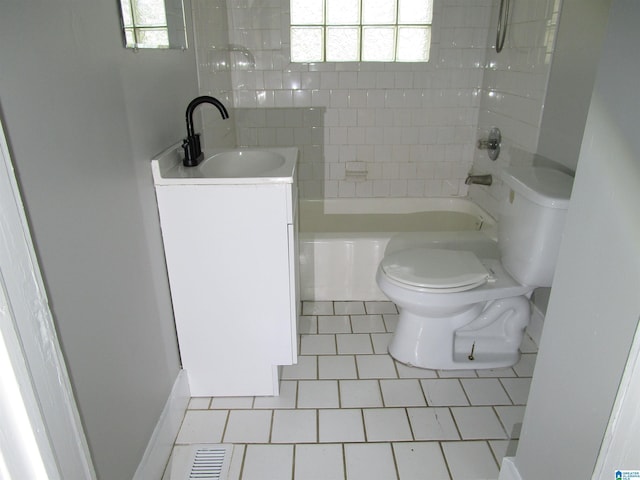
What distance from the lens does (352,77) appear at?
2898 millimetres

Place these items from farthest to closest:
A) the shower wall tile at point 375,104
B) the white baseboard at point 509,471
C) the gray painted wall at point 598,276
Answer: the shower wall tile at point 375,104, the white baseboard at point 509,471, the gray painted wall at point 598,276

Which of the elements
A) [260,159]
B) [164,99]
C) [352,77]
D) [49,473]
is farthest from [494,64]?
[49,473]

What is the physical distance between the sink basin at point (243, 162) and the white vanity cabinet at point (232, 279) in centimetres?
27

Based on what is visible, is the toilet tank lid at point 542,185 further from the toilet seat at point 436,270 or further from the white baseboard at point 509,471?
the white baseboard at point 509,471

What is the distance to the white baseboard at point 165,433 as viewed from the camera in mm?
1373

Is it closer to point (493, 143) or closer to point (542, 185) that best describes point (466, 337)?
point (542, 185)

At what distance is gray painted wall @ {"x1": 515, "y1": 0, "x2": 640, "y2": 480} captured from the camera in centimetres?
83

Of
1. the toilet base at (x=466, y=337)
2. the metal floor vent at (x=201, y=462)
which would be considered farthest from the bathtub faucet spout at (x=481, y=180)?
the metal floor vent at (x=201, y=462)

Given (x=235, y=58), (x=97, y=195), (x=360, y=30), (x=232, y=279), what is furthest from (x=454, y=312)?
(x=235, y=58)

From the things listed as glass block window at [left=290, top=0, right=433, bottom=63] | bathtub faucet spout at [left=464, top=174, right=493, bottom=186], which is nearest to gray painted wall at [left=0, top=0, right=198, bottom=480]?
glass block window at [left=290, top=0, right=433, bottom=63]

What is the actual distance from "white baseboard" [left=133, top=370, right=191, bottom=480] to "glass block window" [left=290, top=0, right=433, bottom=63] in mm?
2123

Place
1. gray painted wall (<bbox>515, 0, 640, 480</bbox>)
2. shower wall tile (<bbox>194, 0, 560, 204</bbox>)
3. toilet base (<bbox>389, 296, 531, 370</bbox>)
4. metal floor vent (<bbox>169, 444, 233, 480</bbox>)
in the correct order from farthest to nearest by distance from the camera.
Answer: shower wall tile (<bbox>194, 0, 560, 204</bbox>) → toilet base (<bbox>389, 296, 531, 370</bbox>) → metal floor vent (<bbox>169, 444, 233, 480</bbox>) → gray painted wall (<bbox>515, 0, 640, 480</bbox>)

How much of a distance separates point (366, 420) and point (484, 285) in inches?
28.8

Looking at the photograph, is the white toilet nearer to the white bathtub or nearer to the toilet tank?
the toilet tank
